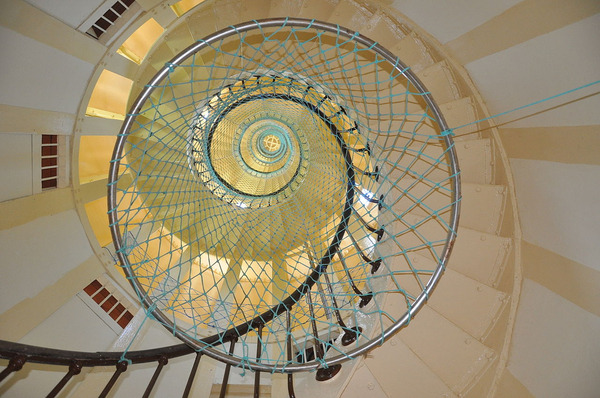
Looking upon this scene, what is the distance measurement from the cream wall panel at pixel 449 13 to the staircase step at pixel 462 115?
502 millimetres

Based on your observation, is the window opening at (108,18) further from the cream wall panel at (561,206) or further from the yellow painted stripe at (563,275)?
the yellow painted stripe at (563,275)

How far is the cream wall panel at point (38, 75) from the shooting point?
87.4 inches

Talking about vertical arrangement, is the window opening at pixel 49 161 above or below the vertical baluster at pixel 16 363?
above

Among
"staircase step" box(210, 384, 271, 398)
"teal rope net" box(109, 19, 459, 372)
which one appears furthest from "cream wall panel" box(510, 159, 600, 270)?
"staircase step" box(210, 384, 271, 398)

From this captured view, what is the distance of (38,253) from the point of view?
2.70 metres

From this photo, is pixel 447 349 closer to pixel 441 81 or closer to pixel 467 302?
pixel 467 302

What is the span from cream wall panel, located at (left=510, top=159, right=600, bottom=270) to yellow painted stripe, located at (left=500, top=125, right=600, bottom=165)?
45 millimetres

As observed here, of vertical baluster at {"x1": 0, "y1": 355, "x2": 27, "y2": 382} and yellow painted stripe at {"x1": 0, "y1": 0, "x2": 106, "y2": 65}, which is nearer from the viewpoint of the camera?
vertical baluster at {"x1": 0, "y1": 355, "x2": 27, "y2": 382}

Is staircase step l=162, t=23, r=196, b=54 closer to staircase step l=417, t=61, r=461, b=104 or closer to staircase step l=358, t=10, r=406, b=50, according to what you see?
staircase step l=358, t=10, r=406, b=50

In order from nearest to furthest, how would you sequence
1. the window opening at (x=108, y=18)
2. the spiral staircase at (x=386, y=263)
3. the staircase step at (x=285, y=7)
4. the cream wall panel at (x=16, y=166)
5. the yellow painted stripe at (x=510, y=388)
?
the yellow painted stripe at (x=510, y=388)
the spiral staircase at (x=386, y=263)
the cream wall panel at (x=16, y=166)
the window opening at (x=108, y=18)
the staircase step at (x=285, y=7)

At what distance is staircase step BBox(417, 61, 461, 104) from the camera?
2379 millimetres

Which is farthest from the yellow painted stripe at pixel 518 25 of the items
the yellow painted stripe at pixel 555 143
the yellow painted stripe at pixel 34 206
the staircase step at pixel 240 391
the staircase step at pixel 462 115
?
the yellow painted stripe at pixel 34 206

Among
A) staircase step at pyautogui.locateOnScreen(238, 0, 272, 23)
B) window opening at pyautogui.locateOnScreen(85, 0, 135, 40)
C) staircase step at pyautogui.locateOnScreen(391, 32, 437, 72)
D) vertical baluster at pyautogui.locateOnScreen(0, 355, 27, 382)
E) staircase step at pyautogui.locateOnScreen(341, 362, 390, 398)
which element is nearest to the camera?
vertical baluster at pyautogui.locateOnScreen(0, 355, 27, 382)

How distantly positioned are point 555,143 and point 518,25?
803 millimetres
